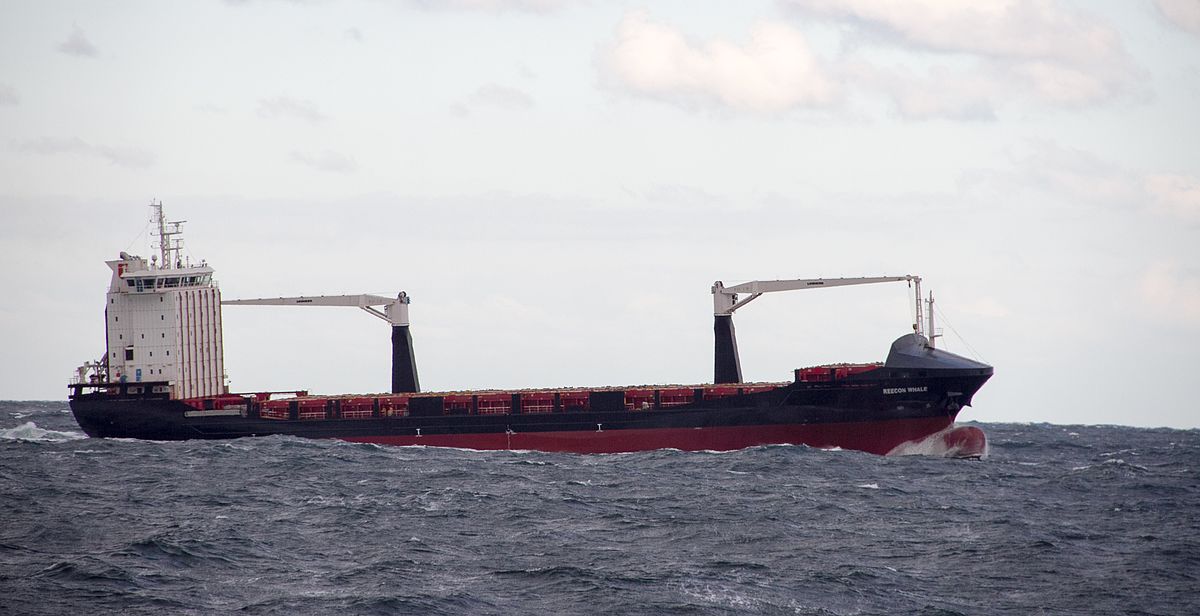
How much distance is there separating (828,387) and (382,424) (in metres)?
20.2

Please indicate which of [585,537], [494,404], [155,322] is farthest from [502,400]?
[585,537]

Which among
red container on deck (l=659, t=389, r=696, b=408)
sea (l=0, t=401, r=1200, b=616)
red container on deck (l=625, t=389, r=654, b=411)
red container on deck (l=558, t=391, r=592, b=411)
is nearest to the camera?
sea (l=0, t=401, r=1200, b=616)

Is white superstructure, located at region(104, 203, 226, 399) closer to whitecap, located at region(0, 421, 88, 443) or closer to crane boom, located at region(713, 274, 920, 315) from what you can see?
whitecap, located at region(0, 421, 88, 443)

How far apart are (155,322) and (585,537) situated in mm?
36599

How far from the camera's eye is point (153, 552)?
96.5ft

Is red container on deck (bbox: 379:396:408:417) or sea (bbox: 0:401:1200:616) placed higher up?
red container on deck (bbox: 379:396:408:417)

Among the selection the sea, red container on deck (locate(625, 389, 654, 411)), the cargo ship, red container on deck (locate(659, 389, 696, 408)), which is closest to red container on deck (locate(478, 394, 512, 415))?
the cargo ship

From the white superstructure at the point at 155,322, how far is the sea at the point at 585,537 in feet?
37.2

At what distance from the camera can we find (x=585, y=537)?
32719 millimetres

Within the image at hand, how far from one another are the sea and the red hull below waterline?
4287mm

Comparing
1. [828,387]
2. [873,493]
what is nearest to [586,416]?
[828,387]

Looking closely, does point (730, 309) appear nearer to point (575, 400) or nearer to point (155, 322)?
point (575, 400)

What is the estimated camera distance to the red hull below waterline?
54719 mm

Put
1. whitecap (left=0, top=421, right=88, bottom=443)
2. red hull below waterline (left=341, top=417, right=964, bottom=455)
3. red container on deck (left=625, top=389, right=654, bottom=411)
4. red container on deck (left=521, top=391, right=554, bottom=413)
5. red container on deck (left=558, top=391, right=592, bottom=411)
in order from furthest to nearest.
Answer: whitecap (left=0, top=421, right=88, bottom=443) → red container on deck (left=521, top=391, right=554, bottom=413) → red container on deck (left=558, top=391, right=592, bottom=411) → red container on deck (left=625, top=389, right=654, bottom=411) → red hull below waterline (left=341, top=417, right=964, bottom=455)
